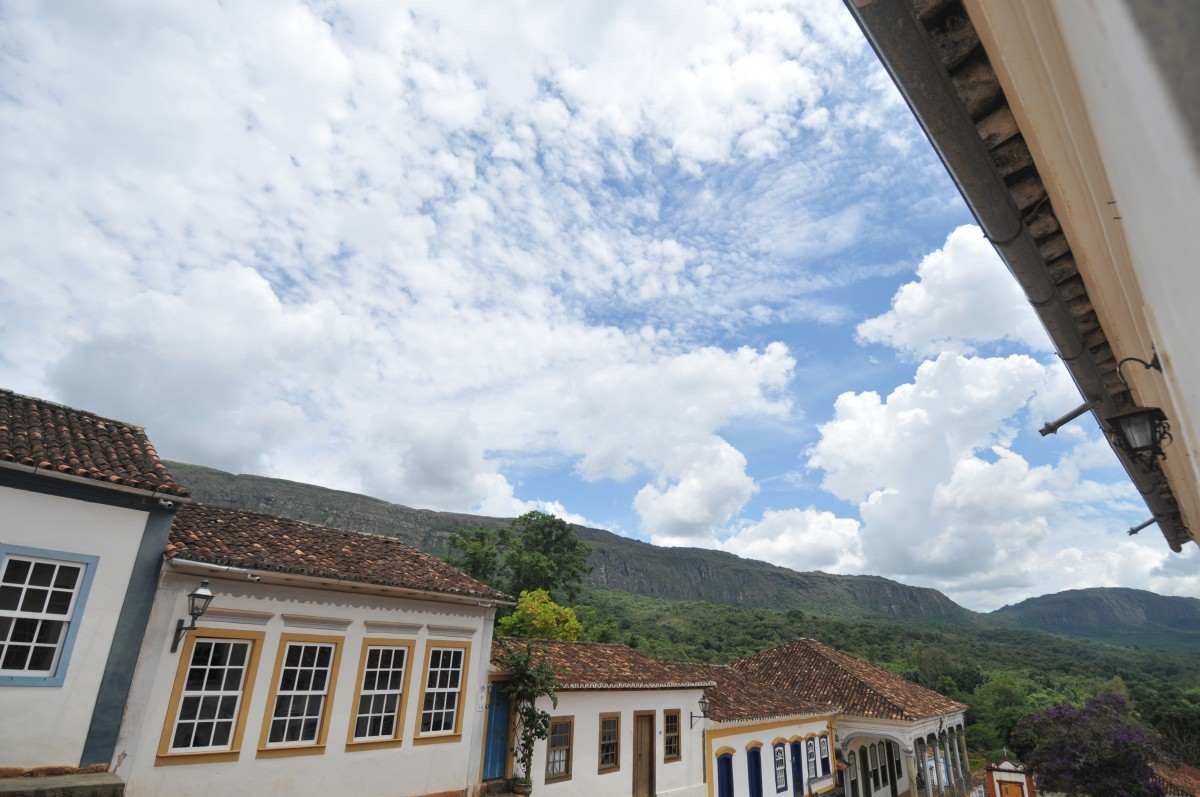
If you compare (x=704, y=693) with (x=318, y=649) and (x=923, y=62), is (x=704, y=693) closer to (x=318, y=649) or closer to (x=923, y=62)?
(x=318, y=649)

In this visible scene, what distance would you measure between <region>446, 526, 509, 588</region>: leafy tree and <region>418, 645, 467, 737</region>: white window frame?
2795cm

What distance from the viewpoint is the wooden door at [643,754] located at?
16219 millimetres

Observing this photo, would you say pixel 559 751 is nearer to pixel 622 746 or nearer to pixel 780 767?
pixel 622 746

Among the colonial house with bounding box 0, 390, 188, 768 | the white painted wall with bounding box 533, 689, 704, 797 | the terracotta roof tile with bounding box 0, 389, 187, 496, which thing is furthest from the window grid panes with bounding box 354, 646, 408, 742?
the terracotta roof tile with bounding box 0, 389, 187, 496

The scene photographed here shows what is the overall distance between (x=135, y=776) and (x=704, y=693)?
1393 cm

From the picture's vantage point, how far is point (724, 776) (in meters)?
18.6

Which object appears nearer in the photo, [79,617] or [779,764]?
[79,617]

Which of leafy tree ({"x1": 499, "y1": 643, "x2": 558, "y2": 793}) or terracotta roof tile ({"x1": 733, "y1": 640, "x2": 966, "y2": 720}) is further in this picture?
terracotta roof tile ({"x1": 733, "y1": 640, "x2": 966, "y2": 720})

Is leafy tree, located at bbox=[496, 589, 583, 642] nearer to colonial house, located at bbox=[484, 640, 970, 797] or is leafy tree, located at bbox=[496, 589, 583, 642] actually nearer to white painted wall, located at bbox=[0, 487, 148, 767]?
colonial house, located at bbox=[484, 640, 970, 797]

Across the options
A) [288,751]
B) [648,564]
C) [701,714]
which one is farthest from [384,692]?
[648,564]

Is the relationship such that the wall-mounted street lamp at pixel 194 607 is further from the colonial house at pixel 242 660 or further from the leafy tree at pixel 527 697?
the leafy tree at pixel 527 697

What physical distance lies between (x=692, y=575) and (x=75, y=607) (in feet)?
461

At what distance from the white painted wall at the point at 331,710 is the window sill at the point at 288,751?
0.07 metres

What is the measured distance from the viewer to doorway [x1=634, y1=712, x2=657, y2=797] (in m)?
16.2
